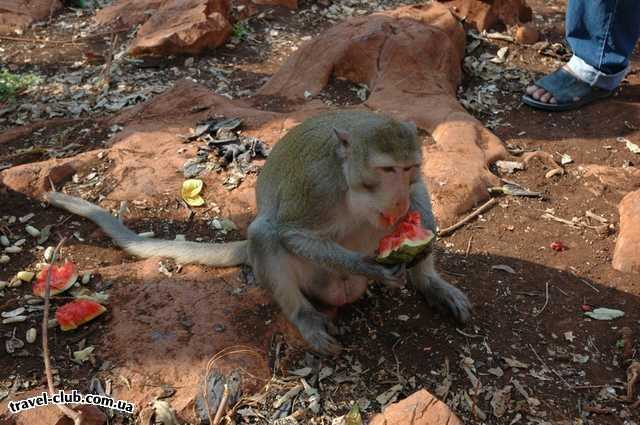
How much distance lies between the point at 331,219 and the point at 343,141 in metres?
0.46

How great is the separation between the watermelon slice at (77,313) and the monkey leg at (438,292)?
1.98 meters

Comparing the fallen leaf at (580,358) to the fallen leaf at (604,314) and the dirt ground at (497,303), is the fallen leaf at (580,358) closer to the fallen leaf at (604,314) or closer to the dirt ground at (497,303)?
the dirt ground at (497,303)

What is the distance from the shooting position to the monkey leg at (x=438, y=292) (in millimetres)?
3893

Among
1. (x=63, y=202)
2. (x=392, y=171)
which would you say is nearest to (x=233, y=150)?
(x=63, y=202)

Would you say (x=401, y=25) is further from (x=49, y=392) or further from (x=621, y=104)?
(x=49, y=392)

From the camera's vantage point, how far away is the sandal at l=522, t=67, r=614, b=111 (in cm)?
635

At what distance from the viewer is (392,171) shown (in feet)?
10.1

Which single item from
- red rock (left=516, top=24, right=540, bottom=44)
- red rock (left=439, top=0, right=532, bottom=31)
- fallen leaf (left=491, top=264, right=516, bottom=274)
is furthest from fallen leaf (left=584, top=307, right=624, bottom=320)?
red rock (left=439, top=0, right=532, bottom=31)

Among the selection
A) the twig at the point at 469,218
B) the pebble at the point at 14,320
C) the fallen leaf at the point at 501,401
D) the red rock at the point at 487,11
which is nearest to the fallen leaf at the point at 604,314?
the fallen leaf at the point at 501,401

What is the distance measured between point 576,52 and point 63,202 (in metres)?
5.00

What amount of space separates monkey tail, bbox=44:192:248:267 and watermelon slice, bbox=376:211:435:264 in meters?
1.16

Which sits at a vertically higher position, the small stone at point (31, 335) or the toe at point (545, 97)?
the small stone at point (31, 335)

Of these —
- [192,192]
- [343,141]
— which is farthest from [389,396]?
[192,192]

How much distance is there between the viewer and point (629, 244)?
436 centimetres
